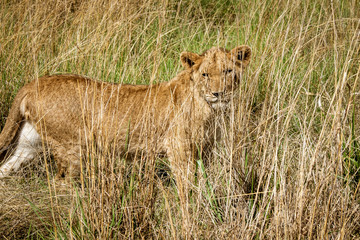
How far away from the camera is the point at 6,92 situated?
402 cm

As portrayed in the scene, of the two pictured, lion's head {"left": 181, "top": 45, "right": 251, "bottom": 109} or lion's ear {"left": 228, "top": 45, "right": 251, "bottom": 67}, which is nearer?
lion's head {"left": 181, "top": 45, "right": 251, "bottom": 109}

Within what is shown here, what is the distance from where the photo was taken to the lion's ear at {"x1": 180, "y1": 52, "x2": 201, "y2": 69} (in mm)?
3488

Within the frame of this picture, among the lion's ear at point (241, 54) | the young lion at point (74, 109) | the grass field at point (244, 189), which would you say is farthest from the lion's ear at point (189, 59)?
the grass field at point (244, 189)

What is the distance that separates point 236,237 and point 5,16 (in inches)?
148

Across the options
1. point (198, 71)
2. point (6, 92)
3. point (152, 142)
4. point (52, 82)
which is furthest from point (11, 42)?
point (152, 142)

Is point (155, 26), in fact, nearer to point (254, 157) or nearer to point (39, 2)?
point (39, 2)

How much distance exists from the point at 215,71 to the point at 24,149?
5.47 feet

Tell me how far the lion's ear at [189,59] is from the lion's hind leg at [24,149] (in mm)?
1309

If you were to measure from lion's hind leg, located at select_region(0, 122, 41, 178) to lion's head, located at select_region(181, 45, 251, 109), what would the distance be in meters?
1.35

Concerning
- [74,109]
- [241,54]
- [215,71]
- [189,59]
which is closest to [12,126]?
[74,109]

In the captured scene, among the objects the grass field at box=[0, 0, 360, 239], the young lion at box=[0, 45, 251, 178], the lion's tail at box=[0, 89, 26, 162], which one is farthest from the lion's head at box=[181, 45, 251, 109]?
the lion's tail at box=[0, 89, 26, 162]

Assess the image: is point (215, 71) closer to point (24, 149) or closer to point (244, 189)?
point (244, 189)

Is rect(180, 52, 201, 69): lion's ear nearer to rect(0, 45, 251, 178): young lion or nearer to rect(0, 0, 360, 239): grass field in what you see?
rect(0, 45, 251, 178): young lion

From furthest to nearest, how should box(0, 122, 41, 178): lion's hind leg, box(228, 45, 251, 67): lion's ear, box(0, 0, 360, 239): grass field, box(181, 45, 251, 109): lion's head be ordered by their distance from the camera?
box(0, 122, 41, 178): lion's hind leg → box(228, 45, 251, 67): lion's ear → box(181, 45, 251, 109): lion's head → box(0, 0, 360, 239): grass field
